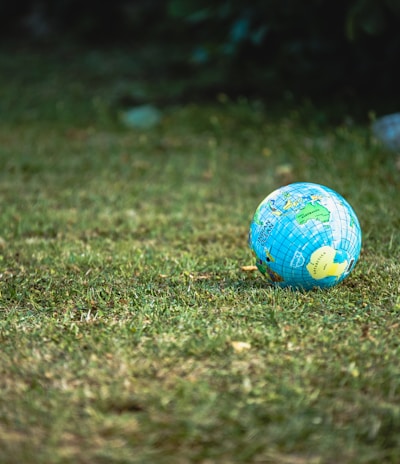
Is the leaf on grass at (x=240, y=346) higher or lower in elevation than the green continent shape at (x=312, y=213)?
lower

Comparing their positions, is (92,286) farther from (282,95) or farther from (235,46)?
(282,95)

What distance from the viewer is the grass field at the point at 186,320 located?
7.79 feet

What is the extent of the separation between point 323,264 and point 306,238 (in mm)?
152

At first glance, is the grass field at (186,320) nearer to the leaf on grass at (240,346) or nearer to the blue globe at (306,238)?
the leaf on grass at (240,346)

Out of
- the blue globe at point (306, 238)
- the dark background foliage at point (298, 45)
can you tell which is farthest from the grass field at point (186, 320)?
the dark background foliage at point (298, 45)

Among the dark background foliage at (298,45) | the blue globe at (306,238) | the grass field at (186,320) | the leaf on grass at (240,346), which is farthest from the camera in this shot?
the dark background foliage at (298,45)

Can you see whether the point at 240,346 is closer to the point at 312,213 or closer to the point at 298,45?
the point at 312,213

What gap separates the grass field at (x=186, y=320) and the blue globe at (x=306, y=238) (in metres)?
0.11

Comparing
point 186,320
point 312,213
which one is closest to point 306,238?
point 312,213

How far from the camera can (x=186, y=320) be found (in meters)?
3.17

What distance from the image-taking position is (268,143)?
7.25 metres

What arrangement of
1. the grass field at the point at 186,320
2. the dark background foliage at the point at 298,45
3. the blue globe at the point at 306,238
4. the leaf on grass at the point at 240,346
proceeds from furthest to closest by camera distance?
the dark background foliage at the point at 298,45
the blue globe at the point at 306,238
the leaf on grass at the point at 240,346
the grass field at the point at 186,320

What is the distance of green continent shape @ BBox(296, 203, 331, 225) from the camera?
3.42 m

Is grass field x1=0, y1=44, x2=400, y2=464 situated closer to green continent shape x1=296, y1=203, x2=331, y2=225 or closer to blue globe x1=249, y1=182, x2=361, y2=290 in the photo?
blue globe x1=249, y1=182, x2=361, y2=290
